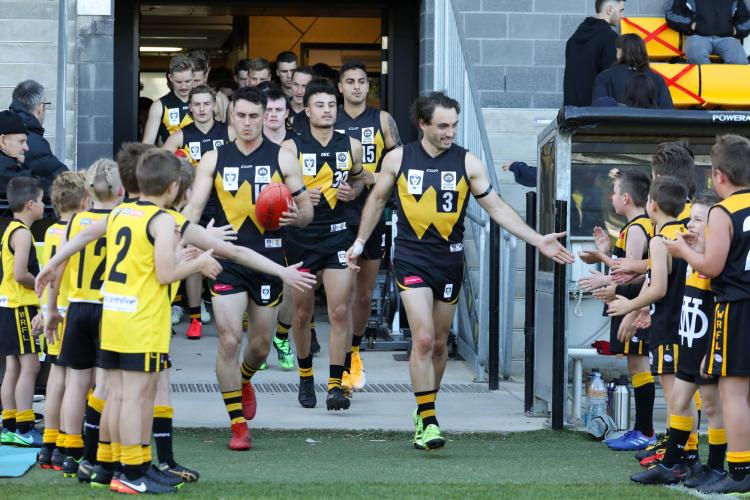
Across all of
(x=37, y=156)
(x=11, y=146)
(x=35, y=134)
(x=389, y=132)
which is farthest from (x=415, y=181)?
(x=35, y=134)

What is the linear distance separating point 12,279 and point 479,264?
4.26 metres

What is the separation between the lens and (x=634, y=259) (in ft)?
25.6

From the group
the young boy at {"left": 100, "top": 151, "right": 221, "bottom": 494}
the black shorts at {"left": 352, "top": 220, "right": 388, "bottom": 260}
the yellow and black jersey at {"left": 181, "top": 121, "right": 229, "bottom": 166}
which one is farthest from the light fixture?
the young boy at {"left": 100, "top": 151, "right": 221, "bottom": 494}

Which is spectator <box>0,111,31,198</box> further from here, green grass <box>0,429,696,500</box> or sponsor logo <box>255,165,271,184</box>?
green grass <box>0,429,696,500</box>

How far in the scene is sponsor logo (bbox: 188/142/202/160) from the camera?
11.6 metres

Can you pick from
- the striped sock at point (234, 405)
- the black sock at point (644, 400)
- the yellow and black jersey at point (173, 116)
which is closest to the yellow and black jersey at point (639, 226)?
the black sock at point (644, 400)

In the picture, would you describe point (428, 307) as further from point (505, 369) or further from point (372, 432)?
point (505, 369)

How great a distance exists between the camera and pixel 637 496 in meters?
6.55

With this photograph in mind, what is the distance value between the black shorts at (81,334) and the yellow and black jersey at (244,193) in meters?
1.58

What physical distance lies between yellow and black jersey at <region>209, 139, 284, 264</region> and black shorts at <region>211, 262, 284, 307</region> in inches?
7.5

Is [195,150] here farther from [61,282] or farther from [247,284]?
[61,282]

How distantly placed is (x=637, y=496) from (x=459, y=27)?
6426mm

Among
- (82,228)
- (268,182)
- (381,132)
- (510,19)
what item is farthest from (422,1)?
(82,228)

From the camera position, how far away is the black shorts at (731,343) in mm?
6578
